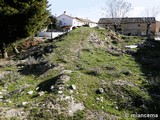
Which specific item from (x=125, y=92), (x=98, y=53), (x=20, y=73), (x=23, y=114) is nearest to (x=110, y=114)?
(x=125, y=92)

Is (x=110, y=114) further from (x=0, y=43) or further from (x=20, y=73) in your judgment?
(x=0, y=43)

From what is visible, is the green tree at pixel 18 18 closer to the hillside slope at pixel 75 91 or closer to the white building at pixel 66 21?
the hillside slope at pixel 75 91

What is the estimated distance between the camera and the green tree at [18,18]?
15.9 metres

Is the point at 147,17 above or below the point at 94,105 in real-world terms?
above

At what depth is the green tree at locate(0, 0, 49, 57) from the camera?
15891 mm

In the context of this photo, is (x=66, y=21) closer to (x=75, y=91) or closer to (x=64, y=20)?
(x=64, y=20)

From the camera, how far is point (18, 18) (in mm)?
16562

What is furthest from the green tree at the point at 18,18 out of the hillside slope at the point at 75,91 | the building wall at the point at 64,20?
the building wall at the point at 64,20

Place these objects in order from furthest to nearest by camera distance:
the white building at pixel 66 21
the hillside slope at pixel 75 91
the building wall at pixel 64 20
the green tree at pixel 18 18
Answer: the building wall at pixel 64 20, the white building at pixel 66 21, the green tree at pixel 18 18, the hillside slope at pixel 75 91

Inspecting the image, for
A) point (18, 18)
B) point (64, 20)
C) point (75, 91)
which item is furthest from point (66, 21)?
point (75, 91)

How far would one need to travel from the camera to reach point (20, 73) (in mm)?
10867

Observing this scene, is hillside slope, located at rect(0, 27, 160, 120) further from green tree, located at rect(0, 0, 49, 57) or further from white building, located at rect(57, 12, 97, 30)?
white building, located at rect(57, 12, 97, 30)

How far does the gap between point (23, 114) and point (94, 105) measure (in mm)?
2037

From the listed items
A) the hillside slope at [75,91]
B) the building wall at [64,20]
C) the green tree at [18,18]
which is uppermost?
the building wall at [64,20]
